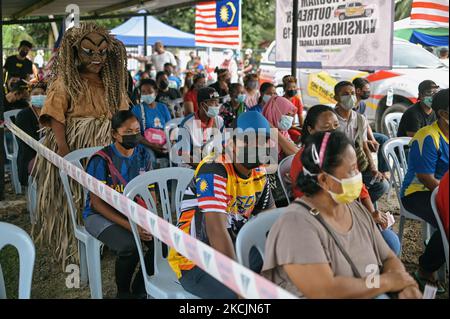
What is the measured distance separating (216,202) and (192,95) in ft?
20.4

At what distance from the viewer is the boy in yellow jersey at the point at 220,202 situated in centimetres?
270

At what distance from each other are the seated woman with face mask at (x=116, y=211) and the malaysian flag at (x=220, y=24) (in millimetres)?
6442

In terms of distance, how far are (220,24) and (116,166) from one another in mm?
7197

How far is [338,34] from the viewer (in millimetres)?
7004

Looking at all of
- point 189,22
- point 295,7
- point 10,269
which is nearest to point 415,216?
point 10,269

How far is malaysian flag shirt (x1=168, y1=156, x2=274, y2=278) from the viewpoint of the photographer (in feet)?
8.97

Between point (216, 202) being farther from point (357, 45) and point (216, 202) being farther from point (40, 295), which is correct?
point (357, 45)

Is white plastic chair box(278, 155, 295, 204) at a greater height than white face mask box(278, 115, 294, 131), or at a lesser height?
lesser

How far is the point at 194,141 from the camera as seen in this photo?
20.4 feet

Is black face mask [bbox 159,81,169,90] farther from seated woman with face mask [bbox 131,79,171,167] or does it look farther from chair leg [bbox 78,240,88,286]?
chair leg [bbox 78,240,88,286]

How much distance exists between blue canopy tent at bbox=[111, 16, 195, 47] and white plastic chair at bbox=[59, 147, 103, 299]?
17846 mm

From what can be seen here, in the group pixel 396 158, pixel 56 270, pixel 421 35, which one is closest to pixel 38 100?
pixel 56 270

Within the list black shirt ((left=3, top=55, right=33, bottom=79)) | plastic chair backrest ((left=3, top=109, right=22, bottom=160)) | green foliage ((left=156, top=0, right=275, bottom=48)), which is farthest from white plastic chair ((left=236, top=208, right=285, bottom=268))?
green foliage ((left=156, top=0, right=275, bottom=48))

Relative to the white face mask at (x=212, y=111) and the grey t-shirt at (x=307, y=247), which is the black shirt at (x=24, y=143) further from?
the grey t-shirt at (x=307, y=247)
